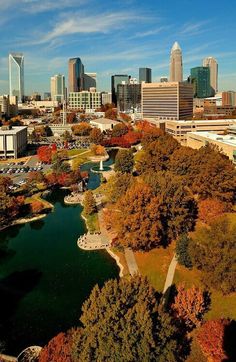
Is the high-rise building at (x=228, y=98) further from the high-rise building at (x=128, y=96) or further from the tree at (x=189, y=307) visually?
the tree at (x=189, y=307)

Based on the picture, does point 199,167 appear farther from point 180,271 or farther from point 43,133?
point 43,133

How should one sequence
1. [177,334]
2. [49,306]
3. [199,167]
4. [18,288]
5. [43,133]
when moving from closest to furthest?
[177,334]
[49,306]
[18,288]
[199,167]
[43,133]

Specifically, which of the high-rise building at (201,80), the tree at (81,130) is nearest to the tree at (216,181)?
the tree at (81,130)

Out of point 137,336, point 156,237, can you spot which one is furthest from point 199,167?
point 137,336

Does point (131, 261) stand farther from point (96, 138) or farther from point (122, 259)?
point (96, 138)

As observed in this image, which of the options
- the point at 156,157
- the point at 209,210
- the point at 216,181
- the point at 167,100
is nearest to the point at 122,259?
the point at 209,210

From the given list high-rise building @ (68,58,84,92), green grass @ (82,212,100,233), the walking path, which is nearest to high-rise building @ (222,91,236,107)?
high-rise building @ (68,58,84,92)
